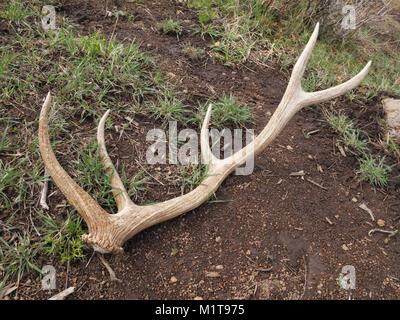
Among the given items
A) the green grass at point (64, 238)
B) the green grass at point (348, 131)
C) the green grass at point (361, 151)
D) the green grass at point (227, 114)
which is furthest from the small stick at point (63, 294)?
the green grass at point (348, 131)

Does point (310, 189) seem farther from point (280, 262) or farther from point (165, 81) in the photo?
point (165, 81)

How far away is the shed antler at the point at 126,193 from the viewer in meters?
1.60

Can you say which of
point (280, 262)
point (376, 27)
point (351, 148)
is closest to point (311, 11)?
point (376, 27)

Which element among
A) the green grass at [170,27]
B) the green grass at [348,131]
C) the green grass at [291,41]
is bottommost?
the green grass at [348,131]

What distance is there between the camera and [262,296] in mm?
1729

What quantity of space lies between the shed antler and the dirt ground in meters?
0.12

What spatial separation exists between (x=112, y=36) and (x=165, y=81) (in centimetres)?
65

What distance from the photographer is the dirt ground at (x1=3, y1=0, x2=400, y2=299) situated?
169 centimetres

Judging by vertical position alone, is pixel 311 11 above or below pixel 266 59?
above

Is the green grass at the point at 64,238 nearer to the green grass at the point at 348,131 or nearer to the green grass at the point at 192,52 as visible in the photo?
the green grass at the point at 192,52

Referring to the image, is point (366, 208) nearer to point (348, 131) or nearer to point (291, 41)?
point (348, 131)

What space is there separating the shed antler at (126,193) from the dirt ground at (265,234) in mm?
124

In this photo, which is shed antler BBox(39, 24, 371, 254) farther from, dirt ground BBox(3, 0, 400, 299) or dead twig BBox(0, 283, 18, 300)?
dead twig BBox(0, 283, 18, 300)

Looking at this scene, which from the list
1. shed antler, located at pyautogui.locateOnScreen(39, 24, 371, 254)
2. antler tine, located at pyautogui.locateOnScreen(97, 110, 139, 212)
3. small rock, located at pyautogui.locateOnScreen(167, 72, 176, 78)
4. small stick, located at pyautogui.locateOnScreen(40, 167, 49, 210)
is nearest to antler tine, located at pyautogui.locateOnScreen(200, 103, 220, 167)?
shed antler, located at pyautogui.locateOnScreen(39, 24, 371, 254)
